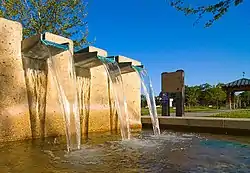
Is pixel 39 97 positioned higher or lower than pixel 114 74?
lower

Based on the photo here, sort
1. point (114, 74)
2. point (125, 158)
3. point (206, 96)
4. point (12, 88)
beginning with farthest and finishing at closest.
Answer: point (206, 96) → point (114, 74) → point (12, 88) → point (125, 158)

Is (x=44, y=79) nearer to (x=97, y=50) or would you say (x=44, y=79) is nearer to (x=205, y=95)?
(x=97, y=50)

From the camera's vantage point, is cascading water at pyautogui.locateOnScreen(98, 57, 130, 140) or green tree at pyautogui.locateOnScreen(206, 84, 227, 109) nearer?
cascading water at pyautogui.locateOnScreen(98, 57, 130, 140)

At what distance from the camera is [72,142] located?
17.2 ft

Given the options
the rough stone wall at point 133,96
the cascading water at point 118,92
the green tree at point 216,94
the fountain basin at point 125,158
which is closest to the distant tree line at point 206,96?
the green tree at point 216,94

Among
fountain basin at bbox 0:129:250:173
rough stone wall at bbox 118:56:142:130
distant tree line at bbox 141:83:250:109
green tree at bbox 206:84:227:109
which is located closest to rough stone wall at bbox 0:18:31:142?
fountain basin at bbox 0:129:250:173

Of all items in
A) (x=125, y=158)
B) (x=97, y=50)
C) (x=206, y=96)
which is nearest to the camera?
(x=125, y=158)

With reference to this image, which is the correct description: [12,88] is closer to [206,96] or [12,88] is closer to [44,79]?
[44,79]

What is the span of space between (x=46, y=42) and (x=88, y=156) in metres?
2.64

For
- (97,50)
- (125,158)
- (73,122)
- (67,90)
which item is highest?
Result: (97,50)

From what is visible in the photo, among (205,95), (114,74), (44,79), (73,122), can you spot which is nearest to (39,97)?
(44,79)

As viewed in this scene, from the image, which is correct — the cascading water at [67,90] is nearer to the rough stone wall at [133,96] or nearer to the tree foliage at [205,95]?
the rough stone wall at [133,96]

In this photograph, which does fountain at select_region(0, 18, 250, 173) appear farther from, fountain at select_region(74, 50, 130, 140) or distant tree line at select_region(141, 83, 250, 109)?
distant tree line at select_region(141, 83, 250, 109)

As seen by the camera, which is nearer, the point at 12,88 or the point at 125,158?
the point at 125,158
